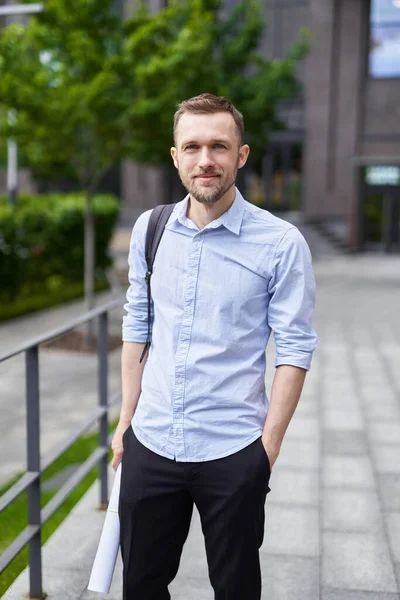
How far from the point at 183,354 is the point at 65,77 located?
7.68m

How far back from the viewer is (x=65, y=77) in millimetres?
9000

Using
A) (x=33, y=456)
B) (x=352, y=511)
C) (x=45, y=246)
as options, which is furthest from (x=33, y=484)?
(x=45, y=246)

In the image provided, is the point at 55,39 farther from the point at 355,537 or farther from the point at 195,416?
the point at 195,416

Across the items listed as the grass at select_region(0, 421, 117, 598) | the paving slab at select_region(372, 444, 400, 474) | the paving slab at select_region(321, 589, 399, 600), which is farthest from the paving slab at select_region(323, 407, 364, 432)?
the paving slab at select_region(321, 589, 399, 600)

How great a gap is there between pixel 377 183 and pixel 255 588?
25556mm

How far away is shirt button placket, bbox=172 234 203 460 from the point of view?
209 cm

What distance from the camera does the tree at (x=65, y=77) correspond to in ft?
28.4

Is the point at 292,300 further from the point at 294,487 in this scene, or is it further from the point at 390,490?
the point at 390,490

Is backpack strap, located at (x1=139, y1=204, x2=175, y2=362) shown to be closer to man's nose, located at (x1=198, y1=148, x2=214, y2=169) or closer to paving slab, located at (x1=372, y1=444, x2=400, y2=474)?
man's nose, located at (x1=198, y1=148, x2=214, y2=169)

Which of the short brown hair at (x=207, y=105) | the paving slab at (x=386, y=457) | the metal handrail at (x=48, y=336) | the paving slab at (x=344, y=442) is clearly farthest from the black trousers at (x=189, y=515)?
the paving slab at (x=344, y=442)

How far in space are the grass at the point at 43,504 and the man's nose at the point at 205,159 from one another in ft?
6.32

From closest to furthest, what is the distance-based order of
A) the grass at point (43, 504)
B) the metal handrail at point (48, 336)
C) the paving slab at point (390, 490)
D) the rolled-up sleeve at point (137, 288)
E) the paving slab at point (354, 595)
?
the rolled-up sleeve at point (137, 288)
the metal handrail at point (48, 336)
the paving slab at point (354, 595)
the grass at point (43, 504)
the paving slab at point (390, 490)

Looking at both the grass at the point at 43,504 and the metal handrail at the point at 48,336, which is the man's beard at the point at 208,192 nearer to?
the metal handrail at the point at 48,336

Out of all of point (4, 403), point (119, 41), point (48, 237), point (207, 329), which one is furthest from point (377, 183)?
point (207, 329)
